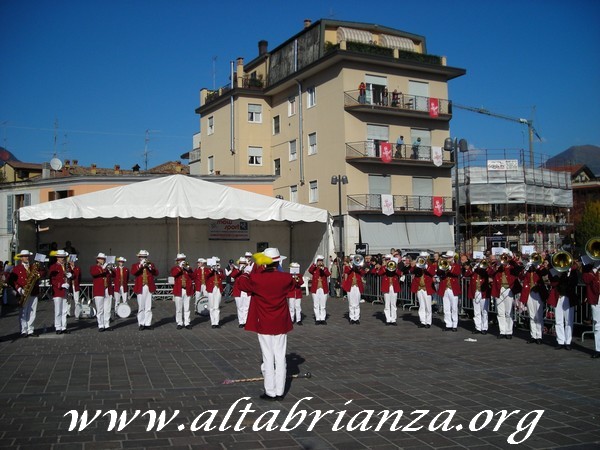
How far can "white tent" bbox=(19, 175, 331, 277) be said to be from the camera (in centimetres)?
2195

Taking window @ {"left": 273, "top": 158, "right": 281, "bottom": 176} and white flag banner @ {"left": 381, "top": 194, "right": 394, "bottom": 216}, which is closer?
white flag banner @ {"left": 381, "top": 194, "right": 394, "bottom": 216}

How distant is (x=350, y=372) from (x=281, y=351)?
6.95ft

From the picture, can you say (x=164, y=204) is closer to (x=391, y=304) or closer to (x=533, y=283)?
(x=391, y=304)

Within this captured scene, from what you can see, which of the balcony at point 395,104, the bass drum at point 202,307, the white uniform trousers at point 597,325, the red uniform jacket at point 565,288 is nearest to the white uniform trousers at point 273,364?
the white uniform trousers at point 597,325

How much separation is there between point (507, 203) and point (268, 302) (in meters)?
37.5

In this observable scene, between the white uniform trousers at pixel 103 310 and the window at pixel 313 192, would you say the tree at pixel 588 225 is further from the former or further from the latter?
the white uniform trousers at pixel 103 310

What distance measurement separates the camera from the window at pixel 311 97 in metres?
38.8

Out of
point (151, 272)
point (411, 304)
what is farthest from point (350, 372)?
point (411, 304)

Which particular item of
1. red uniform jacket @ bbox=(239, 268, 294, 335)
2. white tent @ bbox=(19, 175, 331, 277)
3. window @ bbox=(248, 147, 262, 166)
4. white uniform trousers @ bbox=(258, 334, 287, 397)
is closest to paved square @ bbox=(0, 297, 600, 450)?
white uniform trousers @ bbox=(258, 334, 287, 397)

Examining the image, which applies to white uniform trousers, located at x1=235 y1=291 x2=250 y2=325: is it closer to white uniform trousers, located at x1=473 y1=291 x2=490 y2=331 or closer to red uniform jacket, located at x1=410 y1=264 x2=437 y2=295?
red uniform jacket, located at x1=410 y1=264 x2=437 y2=295

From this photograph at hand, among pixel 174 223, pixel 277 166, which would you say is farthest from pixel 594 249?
pixel 277 166

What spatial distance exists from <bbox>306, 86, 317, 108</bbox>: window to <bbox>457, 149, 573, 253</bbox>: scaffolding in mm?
12689

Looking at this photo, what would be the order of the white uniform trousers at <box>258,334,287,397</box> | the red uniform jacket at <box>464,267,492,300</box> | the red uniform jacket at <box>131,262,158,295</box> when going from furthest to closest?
the red uniform jacket at <box>131,262,158,295</box> → the red uniform jacket at <box>464,267,492,300</box> → the white uniform trousers at <box>258,334,287,397</box>
